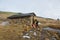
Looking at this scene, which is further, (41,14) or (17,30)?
(41,14)

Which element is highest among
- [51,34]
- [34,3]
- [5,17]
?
[34,3]

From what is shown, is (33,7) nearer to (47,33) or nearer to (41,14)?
(41,14)

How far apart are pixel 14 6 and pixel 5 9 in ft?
1.10

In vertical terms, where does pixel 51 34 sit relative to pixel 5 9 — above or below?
below

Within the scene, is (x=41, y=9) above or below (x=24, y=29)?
above

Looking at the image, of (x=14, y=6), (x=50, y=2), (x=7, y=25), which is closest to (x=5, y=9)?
(x=14, y=6)

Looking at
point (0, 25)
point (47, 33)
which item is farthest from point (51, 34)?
point (0, 25)

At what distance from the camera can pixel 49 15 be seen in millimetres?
5234

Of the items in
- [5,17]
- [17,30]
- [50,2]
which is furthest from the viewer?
[50,2]

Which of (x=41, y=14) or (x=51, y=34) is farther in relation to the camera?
(x=41, y=14)

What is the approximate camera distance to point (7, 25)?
4672mm

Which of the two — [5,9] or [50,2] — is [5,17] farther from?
[50,2]

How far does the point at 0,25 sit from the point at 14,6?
0.94 metres

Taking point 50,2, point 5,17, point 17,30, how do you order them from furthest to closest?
point 50,2
point 5,17
point 17,30
